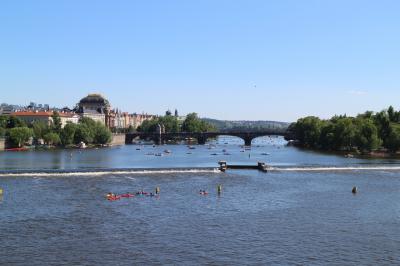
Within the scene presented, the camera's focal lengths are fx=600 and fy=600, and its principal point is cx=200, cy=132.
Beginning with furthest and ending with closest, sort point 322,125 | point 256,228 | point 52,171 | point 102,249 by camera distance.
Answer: point 322,125 → point 52,171 → point 256,228 → point 102,249

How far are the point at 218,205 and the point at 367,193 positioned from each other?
1957 cm

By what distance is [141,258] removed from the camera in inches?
1455

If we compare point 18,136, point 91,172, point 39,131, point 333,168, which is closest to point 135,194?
point 91,172

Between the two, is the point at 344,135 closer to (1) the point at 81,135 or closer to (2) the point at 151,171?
(2) the point at 151,171

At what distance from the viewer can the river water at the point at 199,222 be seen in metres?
37.8

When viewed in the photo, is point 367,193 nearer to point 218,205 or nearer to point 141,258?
point 218,205

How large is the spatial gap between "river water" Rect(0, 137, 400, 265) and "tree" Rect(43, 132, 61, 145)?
333 ft

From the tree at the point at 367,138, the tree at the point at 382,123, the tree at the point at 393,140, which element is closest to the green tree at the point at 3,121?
the tree at the point at 367,138

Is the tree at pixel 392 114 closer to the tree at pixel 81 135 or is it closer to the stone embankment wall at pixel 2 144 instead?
the tree at pixel 81 135

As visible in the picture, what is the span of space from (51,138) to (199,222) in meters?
138

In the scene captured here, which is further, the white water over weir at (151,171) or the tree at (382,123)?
the tree at (382,123)

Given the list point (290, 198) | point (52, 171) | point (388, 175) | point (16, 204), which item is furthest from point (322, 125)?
point (16, 204)

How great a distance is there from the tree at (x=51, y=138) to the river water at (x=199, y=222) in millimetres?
101349

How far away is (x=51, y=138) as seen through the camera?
179m
